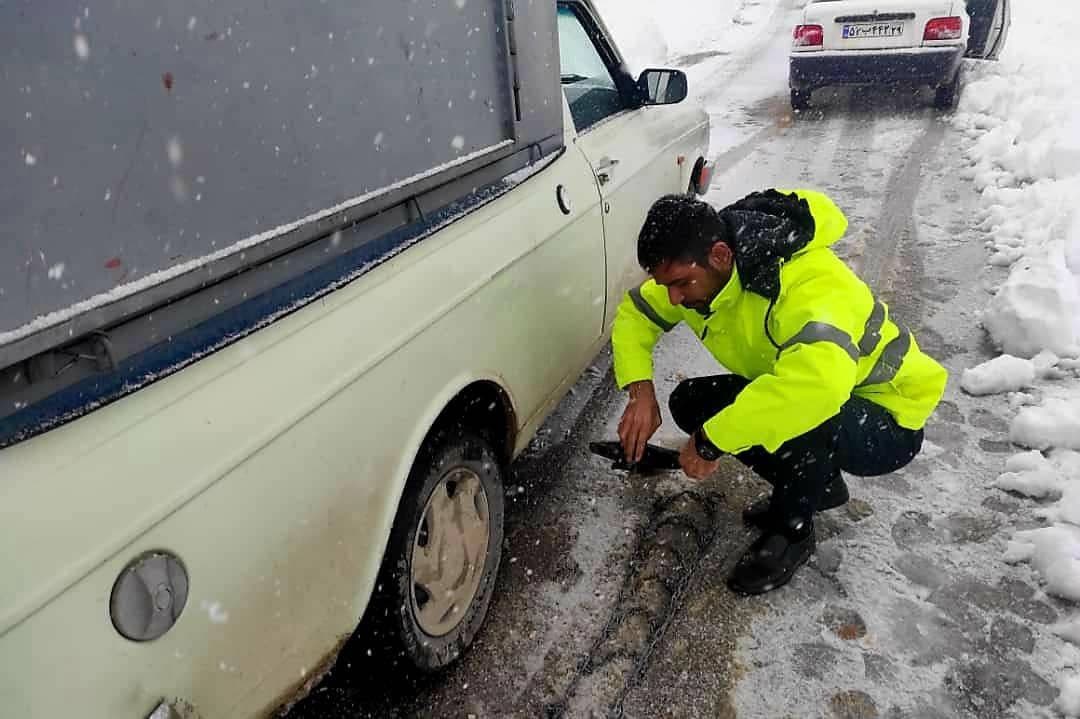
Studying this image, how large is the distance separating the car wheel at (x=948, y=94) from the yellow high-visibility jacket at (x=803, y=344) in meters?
7.01

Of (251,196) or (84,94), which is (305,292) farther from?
(84,94)

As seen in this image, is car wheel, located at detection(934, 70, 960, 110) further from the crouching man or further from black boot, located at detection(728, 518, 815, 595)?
black boot, located at detection(728, 518, 815, 595)

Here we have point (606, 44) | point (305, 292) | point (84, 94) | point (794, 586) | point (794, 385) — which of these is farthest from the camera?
point (606, 44)

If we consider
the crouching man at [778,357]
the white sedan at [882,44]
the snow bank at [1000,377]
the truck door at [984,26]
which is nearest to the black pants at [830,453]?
the crouching man at [778,357]

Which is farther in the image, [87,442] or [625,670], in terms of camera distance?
[625,670]

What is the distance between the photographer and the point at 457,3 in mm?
2004

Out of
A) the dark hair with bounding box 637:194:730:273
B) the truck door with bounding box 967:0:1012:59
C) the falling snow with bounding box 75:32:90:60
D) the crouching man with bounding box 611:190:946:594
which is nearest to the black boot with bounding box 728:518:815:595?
the crouching man with bounding box 611:190:946:594

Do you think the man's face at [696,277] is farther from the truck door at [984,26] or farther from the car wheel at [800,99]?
the truck door at [984,26]

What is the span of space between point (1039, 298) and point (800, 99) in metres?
5.57

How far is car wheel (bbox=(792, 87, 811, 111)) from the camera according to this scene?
864 centimetres

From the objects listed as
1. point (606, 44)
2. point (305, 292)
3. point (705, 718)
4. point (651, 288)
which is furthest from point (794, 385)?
point (606, 44)

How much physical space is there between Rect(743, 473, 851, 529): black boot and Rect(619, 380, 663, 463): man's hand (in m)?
0.49

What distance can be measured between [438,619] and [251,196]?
50.8 inches

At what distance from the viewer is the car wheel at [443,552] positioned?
196cm
